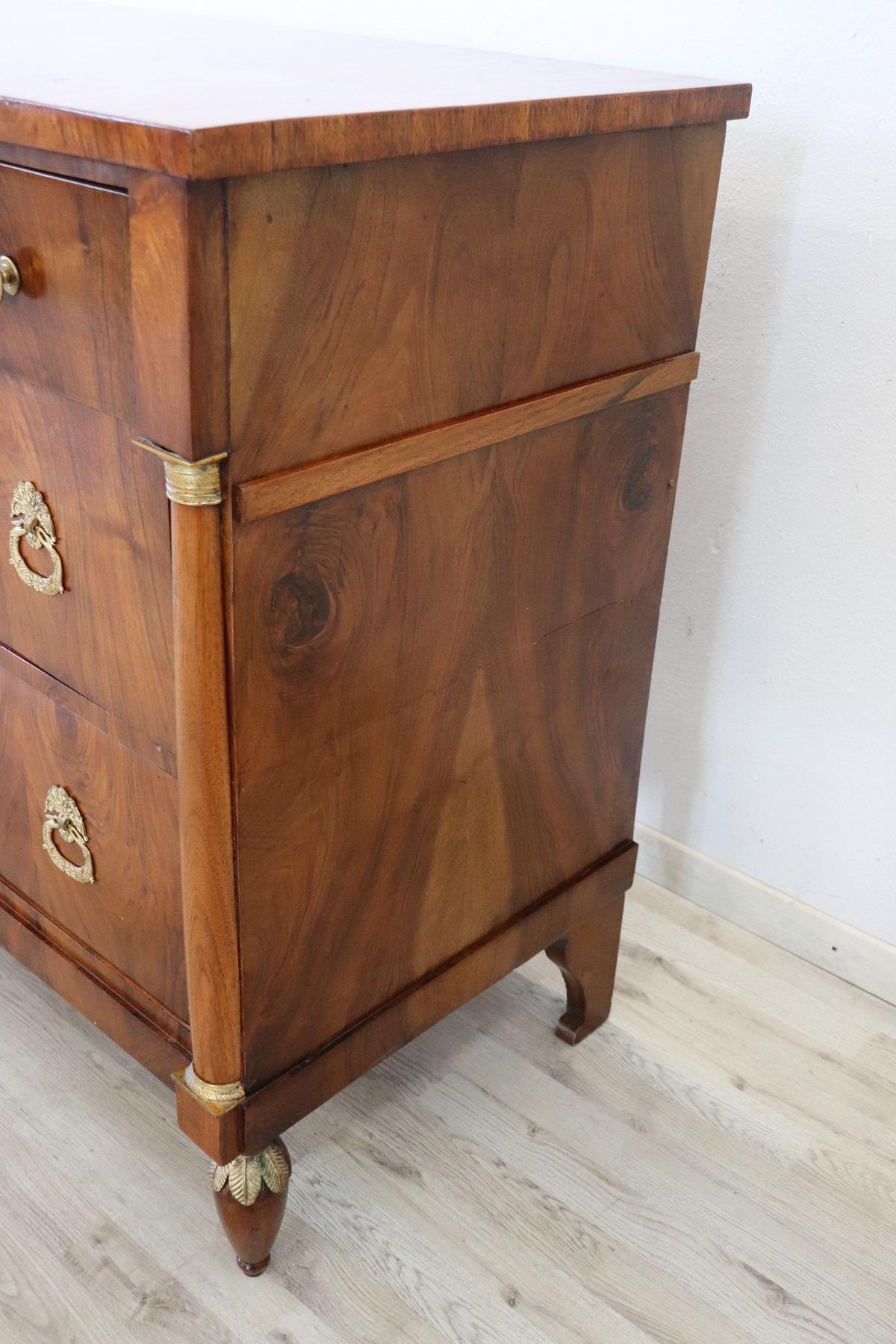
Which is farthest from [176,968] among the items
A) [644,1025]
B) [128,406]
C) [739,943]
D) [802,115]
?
[802,115]

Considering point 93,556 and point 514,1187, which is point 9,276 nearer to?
point 93,556

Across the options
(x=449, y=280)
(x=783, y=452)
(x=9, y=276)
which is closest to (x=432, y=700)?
(x=449, y=280)

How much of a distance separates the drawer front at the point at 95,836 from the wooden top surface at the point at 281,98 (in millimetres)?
455

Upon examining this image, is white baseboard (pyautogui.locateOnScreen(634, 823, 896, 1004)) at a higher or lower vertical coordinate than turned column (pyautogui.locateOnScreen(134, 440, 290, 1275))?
lower

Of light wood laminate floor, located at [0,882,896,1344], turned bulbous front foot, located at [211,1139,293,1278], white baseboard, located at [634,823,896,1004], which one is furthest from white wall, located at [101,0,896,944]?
turned bulbous front foot, located at [211,1139,293,1278]

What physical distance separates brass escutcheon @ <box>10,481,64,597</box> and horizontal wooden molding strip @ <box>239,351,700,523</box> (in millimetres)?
234

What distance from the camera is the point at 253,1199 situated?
1062 mm

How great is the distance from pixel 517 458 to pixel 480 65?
1.19 feet

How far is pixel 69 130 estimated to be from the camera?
2.39 feet

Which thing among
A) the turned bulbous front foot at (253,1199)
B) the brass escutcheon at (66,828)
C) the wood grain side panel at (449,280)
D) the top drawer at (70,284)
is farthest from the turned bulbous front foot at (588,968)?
the top drawer at (70,284)

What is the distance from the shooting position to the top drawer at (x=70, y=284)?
770 millimetres

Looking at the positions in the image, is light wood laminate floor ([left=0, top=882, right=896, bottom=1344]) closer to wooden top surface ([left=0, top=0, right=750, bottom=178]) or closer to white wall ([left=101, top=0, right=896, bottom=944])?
white wall ([left=101, top=0, right=896, bottom=944])

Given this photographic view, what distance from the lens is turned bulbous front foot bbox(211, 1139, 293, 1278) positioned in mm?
1052

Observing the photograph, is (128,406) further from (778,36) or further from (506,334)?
(778,36)
